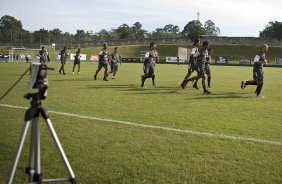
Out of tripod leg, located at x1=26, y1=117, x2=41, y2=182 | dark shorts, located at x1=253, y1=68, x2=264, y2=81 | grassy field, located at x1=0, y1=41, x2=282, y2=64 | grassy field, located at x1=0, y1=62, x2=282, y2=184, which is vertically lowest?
grassy field, located at x1=0, y1=62, x2=282, y2=184

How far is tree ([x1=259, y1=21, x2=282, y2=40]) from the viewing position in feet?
328

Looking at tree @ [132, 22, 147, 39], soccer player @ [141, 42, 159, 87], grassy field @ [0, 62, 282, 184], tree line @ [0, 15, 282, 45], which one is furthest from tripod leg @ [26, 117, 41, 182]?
tree @ [132, 22, 147, 39]

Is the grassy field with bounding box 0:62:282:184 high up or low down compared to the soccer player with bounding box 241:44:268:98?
down

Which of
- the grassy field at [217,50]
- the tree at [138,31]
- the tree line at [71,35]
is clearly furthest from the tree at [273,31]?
the tree at [138,31]

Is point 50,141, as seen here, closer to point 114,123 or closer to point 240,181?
point 114,123

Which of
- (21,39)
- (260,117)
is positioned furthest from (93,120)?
(21,39)

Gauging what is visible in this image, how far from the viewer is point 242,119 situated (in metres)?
9.67

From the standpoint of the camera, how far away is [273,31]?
101812 mm

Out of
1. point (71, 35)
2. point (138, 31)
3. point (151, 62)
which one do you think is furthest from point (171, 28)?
point (151, 62)

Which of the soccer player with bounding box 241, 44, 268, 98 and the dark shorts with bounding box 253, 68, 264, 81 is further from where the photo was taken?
the dark shorts with bounding box 253, 68, 264, 81

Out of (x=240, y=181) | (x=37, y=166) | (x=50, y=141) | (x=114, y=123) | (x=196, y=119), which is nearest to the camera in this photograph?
(x=37, y=166)

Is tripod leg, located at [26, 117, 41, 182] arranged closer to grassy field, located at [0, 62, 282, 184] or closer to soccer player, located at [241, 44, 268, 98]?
grassy field, located at [0, 62, 282, 184]

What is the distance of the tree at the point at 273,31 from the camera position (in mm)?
99875

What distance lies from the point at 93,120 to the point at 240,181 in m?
4.70
